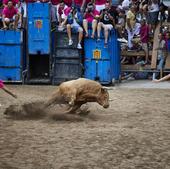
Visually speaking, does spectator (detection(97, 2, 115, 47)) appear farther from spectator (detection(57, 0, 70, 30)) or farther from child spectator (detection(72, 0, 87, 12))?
spectator (detection(57, 0, 70, 30))

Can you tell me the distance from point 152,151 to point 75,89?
308 cm

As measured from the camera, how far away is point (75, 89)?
1020 cm

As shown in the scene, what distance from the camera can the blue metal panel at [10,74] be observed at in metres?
18.3

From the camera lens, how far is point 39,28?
17609mm

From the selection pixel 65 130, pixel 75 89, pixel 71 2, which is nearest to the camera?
pixel 65 130

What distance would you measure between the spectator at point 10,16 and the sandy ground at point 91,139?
5947mm

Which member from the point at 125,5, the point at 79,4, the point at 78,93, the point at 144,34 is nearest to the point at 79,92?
the point at 78,93

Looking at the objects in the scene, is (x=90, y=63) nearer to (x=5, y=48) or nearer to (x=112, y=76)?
(x=112, y=76)

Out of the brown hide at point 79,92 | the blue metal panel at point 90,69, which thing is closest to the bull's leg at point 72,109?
the brown hide at point 79,92

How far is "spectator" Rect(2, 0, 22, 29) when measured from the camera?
17844 millimetres

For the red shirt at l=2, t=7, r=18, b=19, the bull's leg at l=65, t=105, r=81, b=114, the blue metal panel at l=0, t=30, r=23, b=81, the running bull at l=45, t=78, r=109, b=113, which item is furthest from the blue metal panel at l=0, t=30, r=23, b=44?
the bull's leg at l=65, t=105, r=81, b=114

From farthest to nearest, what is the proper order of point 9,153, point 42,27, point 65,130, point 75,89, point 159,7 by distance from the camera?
point 159,7 → point 42,27 → point 75,89 → point 65,130 → point 9,153

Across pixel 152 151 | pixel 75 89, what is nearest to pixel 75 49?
pixel 75 89

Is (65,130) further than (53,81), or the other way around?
(53,81)
